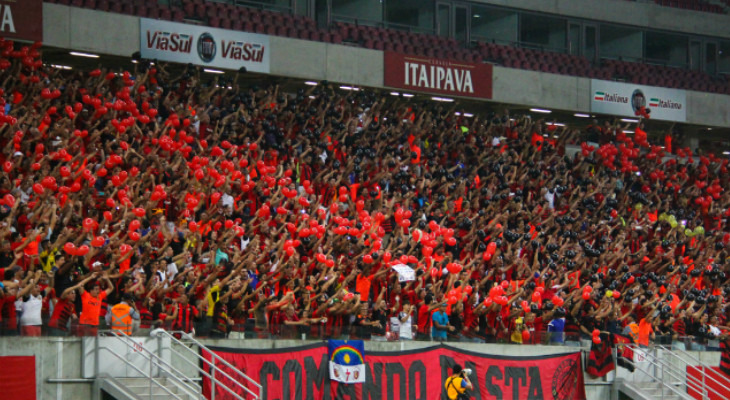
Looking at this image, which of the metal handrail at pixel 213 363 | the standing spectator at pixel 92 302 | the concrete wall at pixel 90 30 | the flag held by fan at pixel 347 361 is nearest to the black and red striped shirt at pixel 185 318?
the metal handrail at pixel 213 363

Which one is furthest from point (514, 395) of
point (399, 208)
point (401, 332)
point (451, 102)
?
point (451, 102)

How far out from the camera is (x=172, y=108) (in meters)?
26.0

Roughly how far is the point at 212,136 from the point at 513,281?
7.63 m

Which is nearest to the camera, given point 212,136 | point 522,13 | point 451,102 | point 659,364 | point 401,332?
point 401,332

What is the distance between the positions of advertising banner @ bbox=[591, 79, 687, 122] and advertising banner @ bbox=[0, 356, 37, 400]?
→ 76.6 ft

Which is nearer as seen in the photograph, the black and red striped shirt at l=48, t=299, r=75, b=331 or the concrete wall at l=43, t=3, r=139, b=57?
the black and red striped shirt at l=48, t=299, r=75, b=331

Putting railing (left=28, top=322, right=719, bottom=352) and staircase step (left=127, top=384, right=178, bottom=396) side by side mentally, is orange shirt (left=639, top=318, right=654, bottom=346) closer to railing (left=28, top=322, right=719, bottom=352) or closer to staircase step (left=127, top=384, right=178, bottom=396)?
railing (left=28, top=322, right=719, bottom=352)

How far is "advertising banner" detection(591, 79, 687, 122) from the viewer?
35.8 meters

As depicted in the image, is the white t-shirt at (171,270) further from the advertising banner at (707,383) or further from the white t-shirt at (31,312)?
the advertising banner at (707,383)

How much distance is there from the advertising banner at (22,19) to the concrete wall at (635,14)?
49.0 ft

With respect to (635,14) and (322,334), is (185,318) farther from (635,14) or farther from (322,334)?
(635,14)

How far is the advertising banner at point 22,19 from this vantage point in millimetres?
25266

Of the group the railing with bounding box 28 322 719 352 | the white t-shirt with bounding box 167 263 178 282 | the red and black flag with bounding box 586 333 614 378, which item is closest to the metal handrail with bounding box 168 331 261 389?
the railing with bounding box 28 322 719 352

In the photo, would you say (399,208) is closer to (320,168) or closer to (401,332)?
(320,168)
